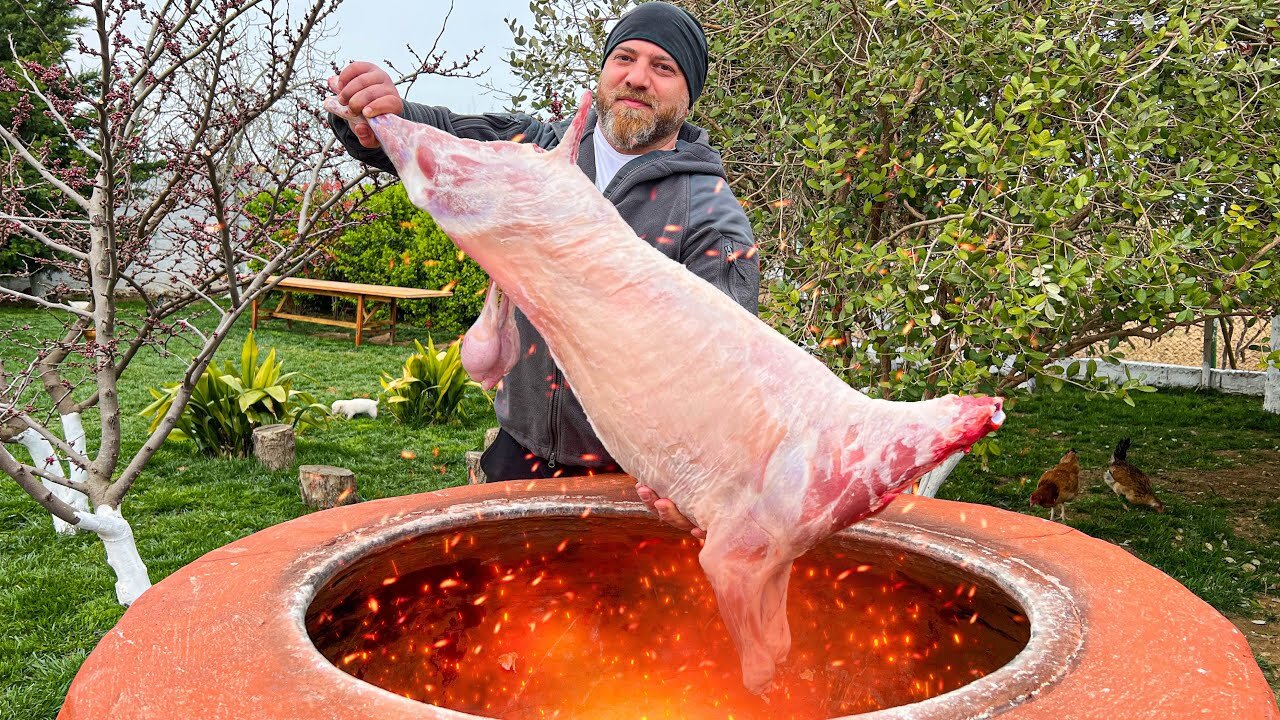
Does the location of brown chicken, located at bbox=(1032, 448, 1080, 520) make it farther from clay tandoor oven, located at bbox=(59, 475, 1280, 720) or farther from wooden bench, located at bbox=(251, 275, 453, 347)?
wooden bench, located at bbox=(251, 275, 453, 347)

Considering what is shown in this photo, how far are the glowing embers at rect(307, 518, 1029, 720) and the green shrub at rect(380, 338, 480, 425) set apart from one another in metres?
5.97

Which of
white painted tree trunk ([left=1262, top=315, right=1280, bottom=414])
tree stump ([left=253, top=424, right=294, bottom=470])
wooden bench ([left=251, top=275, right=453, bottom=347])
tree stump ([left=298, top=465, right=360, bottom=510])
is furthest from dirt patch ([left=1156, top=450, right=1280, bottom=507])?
wooden bench ([left=251, top=275, right=453, bottom=347])

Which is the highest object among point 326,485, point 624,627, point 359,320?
point 624,627

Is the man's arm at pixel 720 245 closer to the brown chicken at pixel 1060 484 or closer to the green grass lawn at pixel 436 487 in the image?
the green grass lawn at pixel 436 487

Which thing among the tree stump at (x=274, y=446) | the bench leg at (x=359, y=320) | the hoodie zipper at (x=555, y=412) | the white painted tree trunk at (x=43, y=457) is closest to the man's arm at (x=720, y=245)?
the hoodie zipper at (x=555, y=412)

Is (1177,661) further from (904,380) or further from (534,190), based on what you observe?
(904,380)

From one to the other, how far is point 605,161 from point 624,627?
1.33 m

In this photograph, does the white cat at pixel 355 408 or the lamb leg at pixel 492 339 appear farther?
the white cat at pixel 355 408

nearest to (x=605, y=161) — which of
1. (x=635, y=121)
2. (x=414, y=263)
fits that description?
(x=635, y=121)

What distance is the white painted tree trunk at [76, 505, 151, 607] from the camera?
126 inches

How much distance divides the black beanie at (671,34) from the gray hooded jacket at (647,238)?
0.22 meters

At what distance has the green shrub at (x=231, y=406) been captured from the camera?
6422mm

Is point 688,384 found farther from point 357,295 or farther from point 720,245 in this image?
point 357,295

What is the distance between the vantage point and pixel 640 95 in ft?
8.09
